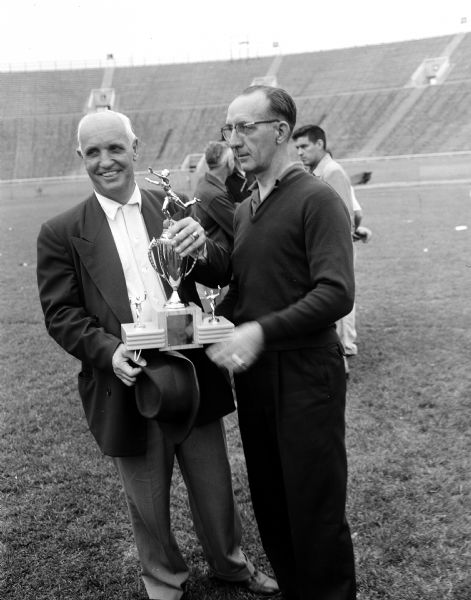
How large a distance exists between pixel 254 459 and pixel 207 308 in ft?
2.05

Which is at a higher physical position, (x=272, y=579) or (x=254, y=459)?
(x=254, y=459)

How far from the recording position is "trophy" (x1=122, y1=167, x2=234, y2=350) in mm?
2135

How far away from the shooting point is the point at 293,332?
2041mm

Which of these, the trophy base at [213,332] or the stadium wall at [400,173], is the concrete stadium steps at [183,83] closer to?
the stadium wall at [400,173]

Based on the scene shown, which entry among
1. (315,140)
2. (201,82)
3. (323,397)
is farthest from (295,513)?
(201,82)

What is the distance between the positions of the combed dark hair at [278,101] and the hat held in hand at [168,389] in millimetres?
889

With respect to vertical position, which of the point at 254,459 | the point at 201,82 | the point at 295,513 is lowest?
the point at 295,513

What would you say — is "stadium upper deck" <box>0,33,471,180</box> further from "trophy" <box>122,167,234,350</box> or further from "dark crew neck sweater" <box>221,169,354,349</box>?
"trophy" <box>122,167,234,350</box>

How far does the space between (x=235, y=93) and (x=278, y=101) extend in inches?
1710

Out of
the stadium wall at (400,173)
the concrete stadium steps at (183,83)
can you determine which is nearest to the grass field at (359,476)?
the stadium wall at (400,173)

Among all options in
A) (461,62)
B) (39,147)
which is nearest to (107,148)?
(461,62)

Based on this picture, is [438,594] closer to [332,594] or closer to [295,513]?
[332,594]

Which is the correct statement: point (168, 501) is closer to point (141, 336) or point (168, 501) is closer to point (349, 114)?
point (141, 336)

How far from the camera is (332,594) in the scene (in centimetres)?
238
